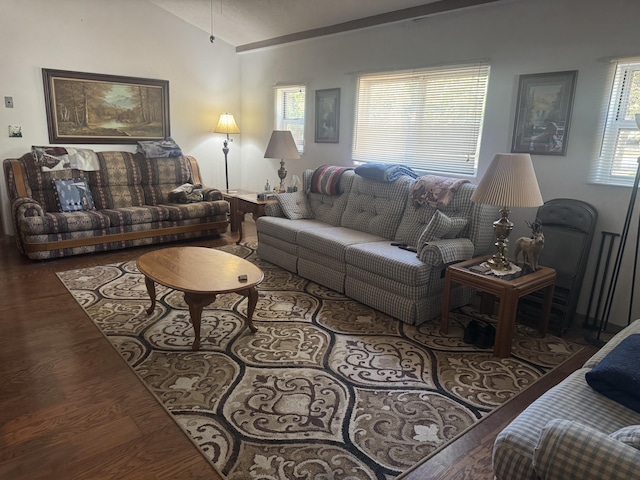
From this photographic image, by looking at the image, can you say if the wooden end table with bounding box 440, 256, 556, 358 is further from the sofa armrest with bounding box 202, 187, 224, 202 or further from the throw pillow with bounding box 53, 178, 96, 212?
the throw pillow with bounding box 53, 178, 96, 212

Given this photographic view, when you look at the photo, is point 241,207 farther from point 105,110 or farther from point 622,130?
point 622,130

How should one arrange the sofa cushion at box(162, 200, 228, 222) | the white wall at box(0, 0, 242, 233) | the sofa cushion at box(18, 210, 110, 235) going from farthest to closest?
1. the sofa cushion at box(162, 200, 228, 222)
2. the white wall at box(0, 0, 242, 233)
3. the sofa cushion at box(18, 210, 110, 235)

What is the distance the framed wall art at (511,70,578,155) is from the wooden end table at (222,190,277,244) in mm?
2562

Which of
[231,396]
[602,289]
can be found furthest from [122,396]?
[602,289]

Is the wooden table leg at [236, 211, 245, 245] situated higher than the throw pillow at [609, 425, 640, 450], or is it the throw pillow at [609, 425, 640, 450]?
the throw pillow at [609, 425, 640, 450]

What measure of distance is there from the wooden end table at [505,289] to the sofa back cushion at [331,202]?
1613mm

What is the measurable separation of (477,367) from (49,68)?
5373mm

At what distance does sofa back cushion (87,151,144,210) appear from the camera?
203 inches

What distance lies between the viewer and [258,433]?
2.06m

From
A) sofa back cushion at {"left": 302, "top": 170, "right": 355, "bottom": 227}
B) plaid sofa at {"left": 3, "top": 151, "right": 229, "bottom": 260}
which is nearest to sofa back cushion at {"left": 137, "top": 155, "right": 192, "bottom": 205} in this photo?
plaid sofa at {"left": 3, "top": 151, "right": 229, "bottom": 260}

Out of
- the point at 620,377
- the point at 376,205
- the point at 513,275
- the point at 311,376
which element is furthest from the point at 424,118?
the point at 620,377

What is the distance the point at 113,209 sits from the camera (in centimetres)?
507

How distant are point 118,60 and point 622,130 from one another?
17.5 feet

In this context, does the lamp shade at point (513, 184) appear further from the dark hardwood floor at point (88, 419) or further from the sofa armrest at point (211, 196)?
Answer: the sofa armrest at point (211, 196)
